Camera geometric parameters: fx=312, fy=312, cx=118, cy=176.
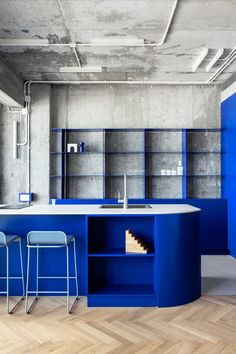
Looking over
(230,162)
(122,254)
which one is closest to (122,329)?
(122,254)

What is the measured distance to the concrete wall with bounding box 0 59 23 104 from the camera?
4750 millimetres

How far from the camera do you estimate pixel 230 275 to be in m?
4.29

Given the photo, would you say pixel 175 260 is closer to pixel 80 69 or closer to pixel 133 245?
pixel 133 245

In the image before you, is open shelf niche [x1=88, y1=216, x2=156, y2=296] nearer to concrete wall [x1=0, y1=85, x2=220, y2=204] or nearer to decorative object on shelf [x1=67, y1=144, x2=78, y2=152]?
decorative object on shelf [x1=67, y1=144, x2=78, y2=152]

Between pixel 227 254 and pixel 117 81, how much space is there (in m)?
3.71

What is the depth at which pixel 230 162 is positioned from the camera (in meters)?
5.45

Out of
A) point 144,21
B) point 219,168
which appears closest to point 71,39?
point 144,21

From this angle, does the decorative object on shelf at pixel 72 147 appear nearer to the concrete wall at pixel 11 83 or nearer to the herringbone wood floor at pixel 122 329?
the concrete wall at pixel 11 83

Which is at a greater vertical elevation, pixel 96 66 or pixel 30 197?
pixel 96 66

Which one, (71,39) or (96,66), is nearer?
(71,39)

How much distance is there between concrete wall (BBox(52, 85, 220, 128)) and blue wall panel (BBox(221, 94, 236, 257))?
1.34 feet

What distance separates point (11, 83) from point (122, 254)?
3.52 metres

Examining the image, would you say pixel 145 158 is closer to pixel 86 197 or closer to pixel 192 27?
pixel 86 197

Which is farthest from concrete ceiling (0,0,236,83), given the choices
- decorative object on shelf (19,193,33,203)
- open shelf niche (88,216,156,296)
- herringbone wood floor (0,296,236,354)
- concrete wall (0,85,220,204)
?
herringbone wood floor (0,296,236,354)
